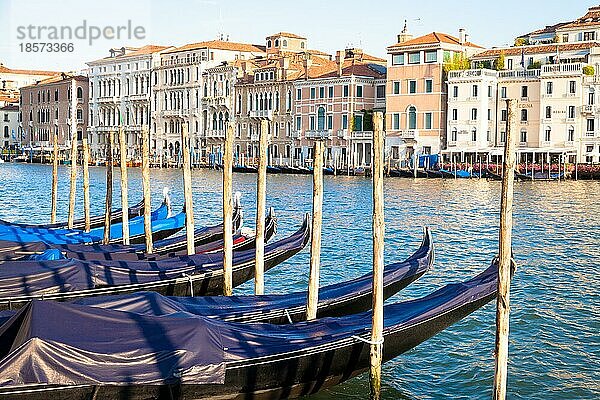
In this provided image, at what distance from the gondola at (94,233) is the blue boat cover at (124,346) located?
4.89 m

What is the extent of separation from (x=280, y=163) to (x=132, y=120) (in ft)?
37.3

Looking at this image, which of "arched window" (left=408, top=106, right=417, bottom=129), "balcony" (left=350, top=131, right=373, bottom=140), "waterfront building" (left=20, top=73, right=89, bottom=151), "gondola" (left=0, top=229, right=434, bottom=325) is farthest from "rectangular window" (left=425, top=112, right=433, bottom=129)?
"gondola" (left=0, top=229, right=434, bottom=325)

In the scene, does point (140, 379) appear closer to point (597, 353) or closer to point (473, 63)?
point (597, 353)

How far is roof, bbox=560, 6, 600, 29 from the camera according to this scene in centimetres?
3023

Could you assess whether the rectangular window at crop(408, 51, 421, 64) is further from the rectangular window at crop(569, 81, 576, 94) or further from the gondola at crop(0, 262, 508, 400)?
the gondola at crop(0, 262, 508, 400)

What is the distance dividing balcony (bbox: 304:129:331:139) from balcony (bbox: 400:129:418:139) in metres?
3.91

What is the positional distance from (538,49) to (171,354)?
89.4 ft

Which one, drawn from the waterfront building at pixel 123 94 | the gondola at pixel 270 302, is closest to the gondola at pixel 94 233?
the gondola at pixel 270 302

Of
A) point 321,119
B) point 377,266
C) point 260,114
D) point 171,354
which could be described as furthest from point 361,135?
point 171,354

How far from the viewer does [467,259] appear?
39.1 ft

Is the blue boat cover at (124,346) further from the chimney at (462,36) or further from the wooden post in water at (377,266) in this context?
the chimney at (462,36)

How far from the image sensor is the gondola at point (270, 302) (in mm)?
5438

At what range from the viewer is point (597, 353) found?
22.8 feet

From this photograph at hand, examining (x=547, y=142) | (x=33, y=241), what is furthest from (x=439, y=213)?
(x=547, y=142)
